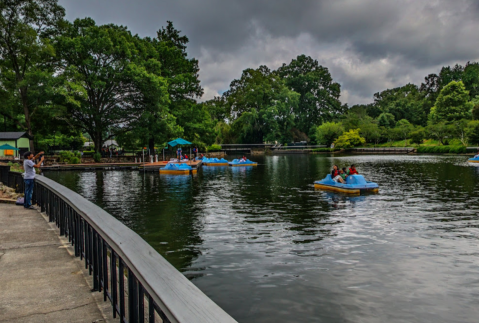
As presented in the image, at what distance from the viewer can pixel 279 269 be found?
27.3ft

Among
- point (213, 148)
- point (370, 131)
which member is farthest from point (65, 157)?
Answer: point (370, 131)

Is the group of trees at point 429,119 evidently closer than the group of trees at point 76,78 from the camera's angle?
No

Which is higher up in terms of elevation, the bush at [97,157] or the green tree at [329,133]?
the green tree at [329,133]

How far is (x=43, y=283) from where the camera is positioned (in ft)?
14.1

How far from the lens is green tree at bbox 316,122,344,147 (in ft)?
305

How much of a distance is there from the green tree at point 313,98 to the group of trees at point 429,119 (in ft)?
15.9

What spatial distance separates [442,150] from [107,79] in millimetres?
60144

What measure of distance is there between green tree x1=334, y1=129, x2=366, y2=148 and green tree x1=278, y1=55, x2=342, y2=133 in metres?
15.7

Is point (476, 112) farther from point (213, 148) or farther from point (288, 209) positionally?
point (288, 209)

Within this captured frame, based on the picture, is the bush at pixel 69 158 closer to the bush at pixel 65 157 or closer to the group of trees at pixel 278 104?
the bush at pixel 65 157

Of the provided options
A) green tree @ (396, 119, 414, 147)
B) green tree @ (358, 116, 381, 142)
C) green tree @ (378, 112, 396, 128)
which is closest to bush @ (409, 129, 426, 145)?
green tree @ (396, 119, 414, 147)

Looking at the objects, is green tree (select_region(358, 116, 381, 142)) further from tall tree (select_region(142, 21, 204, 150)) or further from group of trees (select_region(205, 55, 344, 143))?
tall tree (select_region(142, 21, 204, 150))

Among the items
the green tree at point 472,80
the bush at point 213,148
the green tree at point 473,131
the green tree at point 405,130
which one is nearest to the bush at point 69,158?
the bush at point 213,148

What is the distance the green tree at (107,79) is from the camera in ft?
135
